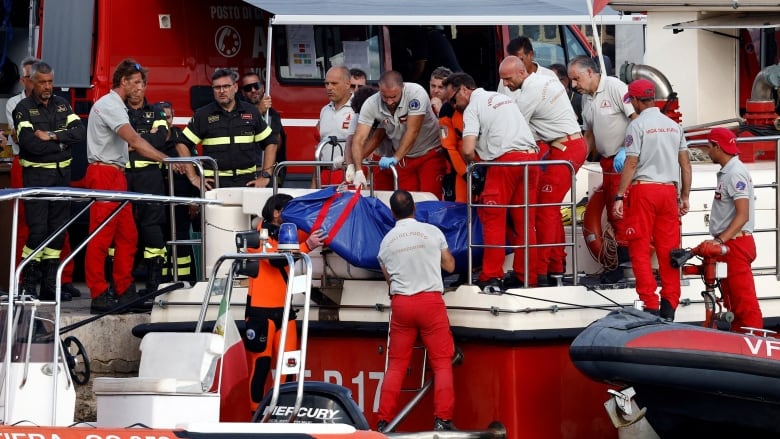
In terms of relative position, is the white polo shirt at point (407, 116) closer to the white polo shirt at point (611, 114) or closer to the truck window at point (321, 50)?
the white polo shirt at point (611, 114)

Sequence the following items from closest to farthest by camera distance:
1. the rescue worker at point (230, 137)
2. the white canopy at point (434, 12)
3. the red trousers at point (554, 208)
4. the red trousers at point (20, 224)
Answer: the red trousers at point (554, 208) → the rescue worker at point (230, 137) → the red trousers at point (20, 224) → the white canopy at point (434, 12)

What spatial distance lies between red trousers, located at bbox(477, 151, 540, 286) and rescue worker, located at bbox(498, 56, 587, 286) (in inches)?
4.3

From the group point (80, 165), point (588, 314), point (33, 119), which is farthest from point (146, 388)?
point (80, 165)

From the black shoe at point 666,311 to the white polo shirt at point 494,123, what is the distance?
4.16 feet

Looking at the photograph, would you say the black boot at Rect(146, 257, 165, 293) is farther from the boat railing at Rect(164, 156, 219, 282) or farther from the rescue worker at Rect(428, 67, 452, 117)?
the rescue worker at Rect(428, 67, 452, 117)

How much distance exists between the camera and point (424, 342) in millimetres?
9516

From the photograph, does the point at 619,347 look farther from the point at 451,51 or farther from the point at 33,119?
the point at 451,51

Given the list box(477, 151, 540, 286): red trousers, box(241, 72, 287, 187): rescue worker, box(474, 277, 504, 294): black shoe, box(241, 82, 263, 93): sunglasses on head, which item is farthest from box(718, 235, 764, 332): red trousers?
box(241, 82, 263, 93): sunglasses on head

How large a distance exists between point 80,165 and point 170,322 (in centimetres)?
279

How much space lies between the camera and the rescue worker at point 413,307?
9.40m

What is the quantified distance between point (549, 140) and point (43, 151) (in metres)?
3.58

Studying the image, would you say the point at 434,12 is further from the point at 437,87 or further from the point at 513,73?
the point at 513,73

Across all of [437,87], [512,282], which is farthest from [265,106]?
[512,282]

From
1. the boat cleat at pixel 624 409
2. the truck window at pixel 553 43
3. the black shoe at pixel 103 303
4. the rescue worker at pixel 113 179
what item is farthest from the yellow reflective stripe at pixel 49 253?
the truck window at pixel 553 43
